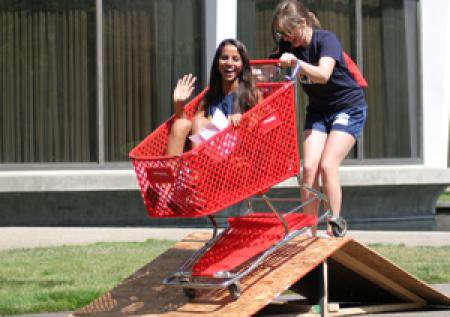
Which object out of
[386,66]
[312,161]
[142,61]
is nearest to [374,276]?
[312,161]

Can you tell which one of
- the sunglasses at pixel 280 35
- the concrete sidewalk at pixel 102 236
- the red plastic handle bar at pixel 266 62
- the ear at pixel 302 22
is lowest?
the concrete sidewalk at pixel 102 236

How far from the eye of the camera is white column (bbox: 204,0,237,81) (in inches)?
618

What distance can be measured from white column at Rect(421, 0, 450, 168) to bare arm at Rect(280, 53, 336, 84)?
31.1ft

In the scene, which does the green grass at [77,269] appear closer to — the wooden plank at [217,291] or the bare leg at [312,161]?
the wooden plank at [217,291]

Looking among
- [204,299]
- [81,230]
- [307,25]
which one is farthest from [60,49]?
[204,299]

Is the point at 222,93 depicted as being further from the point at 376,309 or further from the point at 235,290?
the point at 376,309

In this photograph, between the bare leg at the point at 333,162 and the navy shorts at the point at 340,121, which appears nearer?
the bare leg at the point at 333,162

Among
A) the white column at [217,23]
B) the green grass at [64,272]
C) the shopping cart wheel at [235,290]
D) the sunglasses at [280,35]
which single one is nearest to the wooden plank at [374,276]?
the shopping cart wheel at [235,290]

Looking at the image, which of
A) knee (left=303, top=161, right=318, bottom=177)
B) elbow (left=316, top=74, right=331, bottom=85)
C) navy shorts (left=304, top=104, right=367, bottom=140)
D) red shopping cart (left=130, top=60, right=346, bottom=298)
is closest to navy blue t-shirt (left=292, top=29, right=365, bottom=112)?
navy shorts (left=304, top=104, right=367, bottom=140)

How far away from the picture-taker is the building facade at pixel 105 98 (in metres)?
15.1

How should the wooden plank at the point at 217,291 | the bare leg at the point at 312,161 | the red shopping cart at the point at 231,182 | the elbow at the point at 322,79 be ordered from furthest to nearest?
1. the bare leg at the point at 312,161
2. the elbow at the point at 322,79
3. the wooden plank at the point at 217,291
4. the red shopping cart at the point at 231,182

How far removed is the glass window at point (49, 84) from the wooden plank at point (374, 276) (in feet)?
27.4

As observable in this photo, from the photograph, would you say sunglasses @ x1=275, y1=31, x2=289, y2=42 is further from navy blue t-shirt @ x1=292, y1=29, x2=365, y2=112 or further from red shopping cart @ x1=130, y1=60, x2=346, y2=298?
red shopping cart @ x1=130, y1=60, x2=346, y2=298

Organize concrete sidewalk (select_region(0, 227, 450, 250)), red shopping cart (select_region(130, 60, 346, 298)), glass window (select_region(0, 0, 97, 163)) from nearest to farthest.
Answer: red shopping cart (select_region(130, 60, 346, 298)) → concrete sidewalk (select_region(0, 227, 450, 250)) → glass window (select_region(0, 0, 97, 163))
